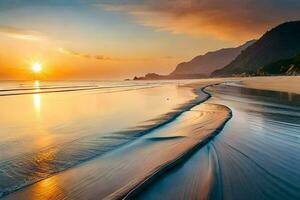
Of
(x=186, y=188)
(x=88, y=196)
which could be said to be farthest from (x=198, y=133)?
(x=88, y=196)

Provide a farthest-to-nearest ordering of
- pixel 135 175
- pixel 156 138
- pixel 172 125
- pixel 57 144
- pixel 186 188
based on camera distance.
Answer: pixel 172 125
pixel 156 138
pixel 57 144
pixel 135 175
pixel 186 188

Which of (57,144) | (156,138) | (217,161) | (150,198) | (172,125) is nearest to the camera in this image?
(150,198)

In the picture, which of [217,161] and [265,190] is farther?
[217,161]

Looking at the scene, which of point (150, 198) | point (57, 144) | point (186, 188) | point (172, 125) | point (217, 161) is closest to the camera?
point (150, 198)

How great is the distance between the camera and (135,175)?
688 centimetres

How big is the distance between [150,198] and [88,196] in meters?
1.10

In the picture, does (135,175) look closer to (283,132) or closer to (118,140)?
(118,140)

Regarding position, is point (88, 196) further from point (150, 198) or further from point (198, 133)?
point (198, 133)

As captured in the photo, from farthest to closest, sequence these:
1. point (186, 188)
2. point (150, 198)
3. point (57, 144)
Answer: point (57, 144) → point (186, 188) → point (150, 198)

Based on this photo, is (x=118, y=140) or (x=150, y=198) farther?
(x=118, y=140)

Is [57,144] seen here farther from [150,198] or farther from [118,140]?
[150,198]

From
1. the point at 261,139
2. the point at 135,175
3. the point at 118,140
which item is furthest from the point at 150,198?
the point at 261,139

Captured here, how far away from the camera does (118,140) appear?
10.7 metres

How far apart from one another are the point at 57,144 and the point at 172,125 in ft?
17.7
